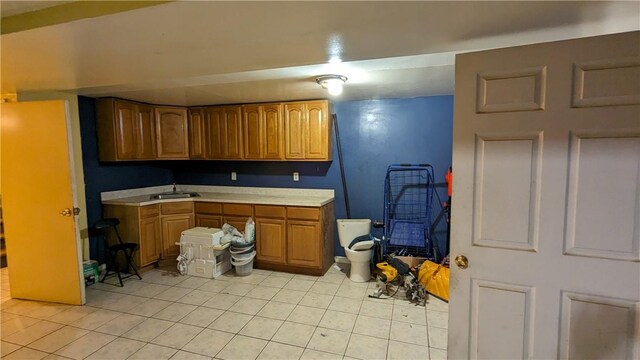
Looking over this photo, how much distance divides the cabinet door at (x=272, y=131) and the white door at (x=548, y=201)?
102 inches

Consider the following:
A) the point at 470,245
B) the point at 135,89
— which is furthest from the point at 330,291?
the point at 135,89

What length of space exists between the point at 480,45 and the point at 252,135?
2.81m

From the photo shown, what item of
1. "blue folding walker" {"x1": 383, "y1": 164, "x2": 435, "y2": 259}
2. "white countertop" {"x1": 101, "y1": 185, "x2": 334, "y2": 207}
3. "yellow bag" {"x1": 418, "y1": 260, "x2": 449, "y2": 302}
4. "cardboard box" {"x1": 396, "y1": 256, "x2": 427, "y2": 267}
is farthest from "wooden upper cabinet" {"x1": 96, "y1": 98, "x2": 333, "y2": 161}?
"yellow bag" {"x1": 418, "y1": 260, "x2": 449, "y2": 302}

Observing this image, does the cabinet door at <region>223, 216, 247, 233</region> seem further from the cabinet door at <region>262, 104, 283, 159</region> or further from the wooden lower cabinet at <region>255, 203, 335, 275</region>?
the cabinet door at <region>262, 104, 283, 159</region>

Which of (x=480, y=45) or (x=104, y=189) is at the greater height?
(x=480, y=45)

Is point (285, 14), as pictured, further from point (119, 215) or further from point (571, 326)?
point (119, 215)

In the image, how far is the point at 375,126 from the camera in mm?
3729

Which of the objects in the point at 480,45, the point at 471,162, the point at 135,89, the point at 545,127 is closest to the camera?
the point at 545,127

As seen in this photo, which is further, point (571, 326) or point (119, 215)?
point (119, 215)

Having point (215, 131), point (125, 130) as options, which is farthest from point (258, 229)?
point (125, 130)

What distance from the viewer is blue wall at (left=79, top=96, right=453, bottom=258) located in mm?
3520

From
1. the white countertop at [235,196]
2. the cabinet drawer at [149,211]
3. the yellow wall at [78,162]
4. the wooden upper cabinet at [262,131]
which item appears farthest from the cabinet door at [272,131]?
the yellow wall at [78,162]

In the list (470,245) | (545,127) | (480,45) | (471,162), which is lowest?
(470,245)

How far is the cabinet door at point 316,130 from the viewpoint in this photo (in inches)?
141
